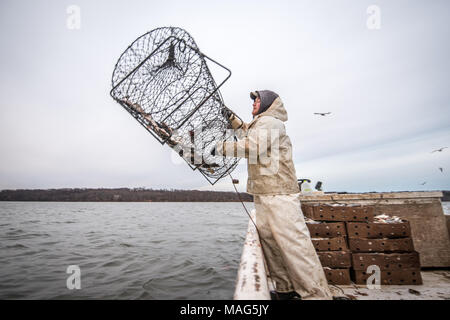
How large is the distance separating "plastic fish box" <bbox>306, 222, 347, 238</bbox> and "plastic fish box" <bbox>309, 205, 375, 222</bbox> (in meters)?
0.09

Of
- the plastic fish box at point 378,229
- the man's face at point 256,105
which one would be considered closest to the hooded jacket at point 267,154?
the man's face at point 256,105

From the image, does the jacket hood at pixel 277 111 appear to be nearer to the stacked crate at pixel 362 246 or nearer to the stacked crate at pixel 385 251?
the stacked crate at pixel 362 246

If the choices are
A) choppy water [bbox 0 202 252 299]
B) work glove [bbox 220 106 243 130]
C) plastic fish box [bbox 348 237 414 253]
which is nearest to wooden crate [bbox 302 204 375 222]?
plastic fish box [bbox 348 237 414 253]

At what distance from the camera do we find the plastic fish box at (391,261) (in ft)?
8.83

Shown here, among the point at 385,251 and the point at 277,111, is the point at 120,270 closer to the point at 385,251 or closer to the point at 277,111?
the point at 277,111

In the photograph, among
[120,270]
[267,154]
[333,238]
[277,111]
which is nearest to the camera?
[267,154]

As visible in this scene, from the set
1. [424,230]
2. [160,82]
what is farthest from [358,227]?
[160,82]

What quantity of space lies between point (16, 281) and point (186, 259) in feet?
14.0

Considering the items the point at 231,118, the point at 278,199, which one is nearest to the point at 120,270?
the point at 231,118

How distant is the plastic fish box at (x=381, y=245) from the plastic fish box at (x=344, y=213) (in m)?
0.30

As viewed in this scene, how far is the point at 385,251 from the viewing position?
2803 millimetres

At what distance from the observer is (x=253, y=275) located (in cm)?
138

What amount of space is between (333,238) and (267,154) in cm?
170

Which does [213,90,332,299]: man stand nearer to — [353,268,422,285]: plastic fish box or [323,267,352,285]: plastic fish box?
[323,267,352,285]: plastic fish box
